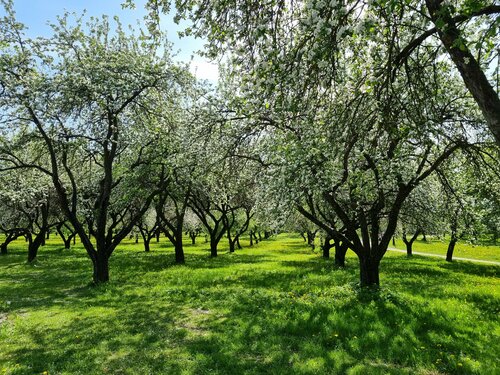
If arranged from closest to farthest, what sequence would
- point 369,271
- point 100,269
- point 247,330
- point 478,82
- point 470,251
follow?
1. point 478,82
2. point 247,330
3. point 369,271
4. point 100,269
5. point 470,251

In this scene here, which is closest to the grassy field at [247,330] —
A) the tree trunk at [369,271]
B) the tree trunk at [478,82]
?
the tree trunk at [369,271]

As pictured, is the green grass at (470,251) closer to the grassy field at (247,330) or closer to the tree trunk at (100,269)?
the grassy field at (247,330)

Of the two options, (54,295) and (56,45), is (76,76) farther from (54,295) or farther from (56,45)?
(54,295)

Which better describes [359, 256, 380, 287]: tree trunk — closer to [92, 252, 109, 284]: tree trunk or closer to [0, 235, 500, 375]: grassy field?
[0, 235, 500, 375]: grassy field

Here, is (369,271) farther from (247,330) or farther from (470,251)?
(470,251)

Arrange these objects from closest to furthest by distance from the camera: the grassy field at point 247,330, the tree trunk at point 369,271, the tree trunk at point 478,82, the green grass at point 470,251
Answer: the tree trunk at point 478,82 < the grassy field at point 247,330 < the tree trunk at point 369,271 < the green grass at point 470,251

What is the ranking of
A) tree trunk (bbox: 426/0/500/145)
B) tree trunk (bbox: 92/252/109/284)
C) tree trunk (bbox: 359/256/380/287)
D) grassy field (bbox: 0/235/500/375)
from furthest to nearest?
tree trunk (bbox: 92/252/109/284) < tree trunk (bbox: 359/256/380/287) < grassy field (bbox: 0/235/500/375) < tree trunk (bbox: 426/0/500/145)

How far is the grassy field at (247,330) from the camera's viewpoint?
8.50m

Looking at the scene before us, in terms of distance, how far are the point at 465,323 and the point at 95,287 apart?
1645cm

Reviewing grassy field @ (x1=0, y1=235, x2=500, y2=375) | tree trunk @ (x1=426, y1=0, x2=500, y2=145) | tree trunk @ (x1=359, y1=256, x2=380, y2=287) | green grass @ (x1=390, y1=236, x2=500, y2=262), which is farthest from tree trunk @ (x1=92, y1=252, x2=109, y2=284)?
green grass @ (x1=390, y1=236, x2=500, y2=262)


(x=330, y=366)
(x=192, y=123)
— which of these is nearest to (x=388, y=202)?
(x=192, y=123)

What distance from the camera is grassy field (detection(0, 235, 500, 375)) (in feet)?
27.9

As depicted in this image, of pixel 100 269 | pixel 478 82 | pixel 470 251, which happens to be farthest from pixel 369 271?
pixel 470 251

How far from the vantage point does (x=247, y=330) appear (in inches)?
435
